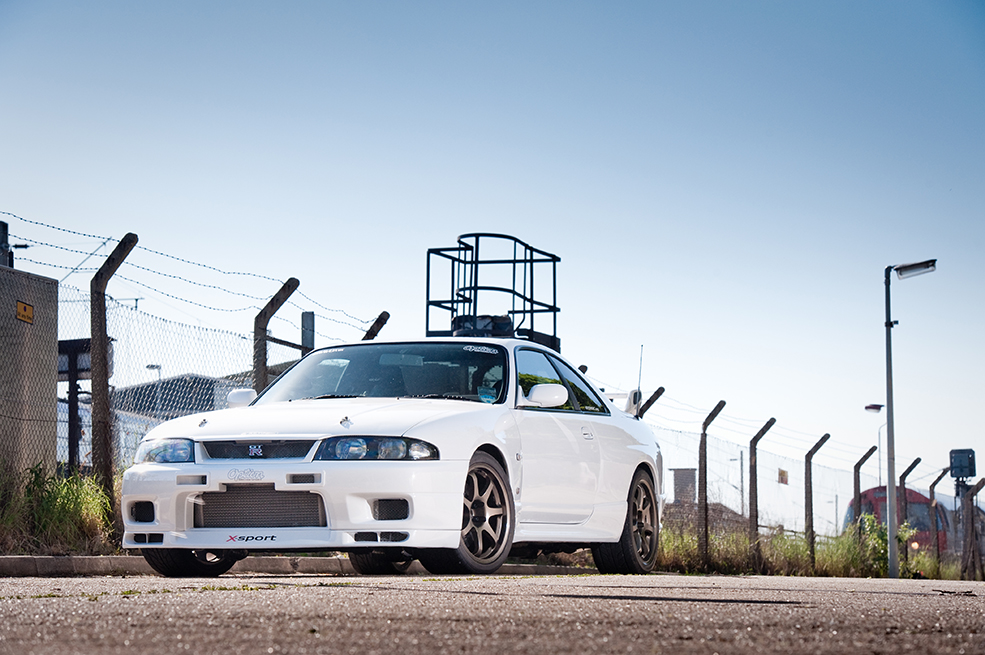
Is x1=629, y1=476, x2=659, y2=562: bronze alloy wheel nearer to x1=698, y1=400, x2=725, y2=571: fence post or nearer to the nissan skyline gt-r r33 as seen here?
the nissan skyline gt-r r33

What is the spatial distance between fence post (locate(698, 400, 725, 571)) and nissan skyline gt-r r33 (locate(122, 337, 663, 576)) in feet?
27.2

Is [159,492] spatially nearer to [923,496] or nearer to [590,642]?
[590,642]

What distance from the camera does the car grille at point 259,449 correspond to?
671 cm

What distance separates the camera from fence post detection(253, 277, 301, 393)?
11594 millimetres

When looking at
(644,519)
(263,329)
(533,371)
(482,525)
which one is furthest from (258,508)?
(263,329)

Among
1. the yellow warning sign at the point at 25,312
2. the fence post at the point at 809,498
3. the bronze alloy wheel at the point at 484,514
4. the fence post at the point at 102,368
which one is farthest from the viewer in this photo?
the fence post at the point at 809,498

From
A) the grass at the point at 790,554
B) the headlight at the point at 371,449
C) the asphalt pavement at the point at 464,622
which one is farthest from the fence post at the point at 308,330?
the asphalt pavement at the point at 464,622

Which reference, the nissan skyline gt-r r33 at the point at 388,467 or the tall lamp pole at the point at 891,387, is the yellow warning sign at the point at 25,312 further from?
the tall lamp pole at the point at 891,387

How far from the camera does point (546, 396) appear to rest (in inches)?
307

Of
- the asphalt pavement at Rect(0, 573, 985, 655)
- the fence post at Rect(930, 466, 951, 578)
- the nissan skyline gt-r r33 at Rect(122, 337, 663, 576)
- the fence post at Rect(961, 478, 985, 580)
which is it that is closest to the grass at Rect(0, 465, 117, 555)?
the nissan skyline gt-r r33 at Rect(122, 337, 663, 576)

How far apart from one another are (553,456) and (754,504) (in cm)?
1099

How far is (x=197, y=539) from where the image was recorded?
6832mm

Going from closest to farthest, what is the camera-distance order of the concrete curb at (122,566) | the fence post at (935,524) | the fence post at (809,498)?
1. the concrete curb at (122,566)
2. the fence post at (809,498)
3. the fence post at (935,524)

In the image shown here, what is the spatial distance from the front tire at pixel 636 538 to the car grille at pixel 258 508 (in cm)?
274
